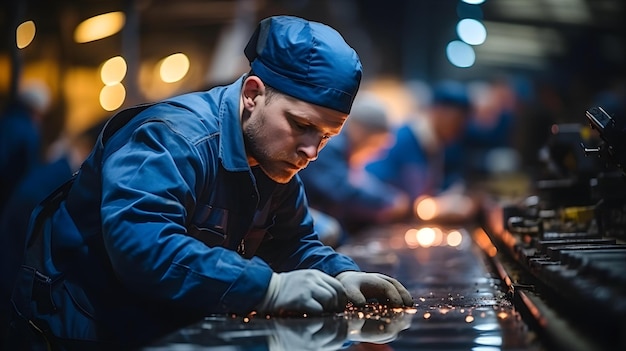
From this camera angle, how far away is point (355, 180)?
614 centimetres

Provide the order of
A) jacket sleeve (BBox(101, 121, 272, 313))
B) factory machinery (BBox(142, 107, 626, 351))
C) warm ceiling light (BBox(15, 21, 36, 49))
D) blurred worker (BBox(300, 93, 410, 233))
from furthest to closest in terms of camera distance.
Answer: warm ceiling light (BBox(15, 21, 36, 49))
blurred worker (BBox(300, 93, 410, 233))
jacket sleeve (BBox(101, 121, 272, 313))
factory machinery (BBox(142, 107, 626, 351))

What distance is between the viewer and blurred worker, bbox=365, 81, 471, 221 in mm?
6754

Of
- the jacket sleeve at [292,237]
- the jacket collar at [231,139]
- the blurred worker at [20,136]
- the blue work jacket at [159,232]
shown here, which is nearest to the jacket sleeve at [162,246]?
the blue work jacket at [159,232]

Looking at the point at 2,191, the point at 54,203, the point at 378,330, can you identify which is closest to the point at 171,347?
the point at 378,330

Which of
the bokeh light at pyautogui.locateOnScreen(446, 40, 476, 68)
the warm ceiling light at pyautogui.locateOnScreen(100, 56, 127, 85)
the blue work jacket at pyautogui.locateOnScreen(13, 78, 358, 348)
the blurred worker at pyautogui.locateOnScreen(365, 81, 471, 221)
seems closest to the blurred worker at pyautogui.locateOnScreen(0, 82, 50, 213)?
the warm ceiling light at pyautogui.locateOnScreen(100, 56, 127, 85)

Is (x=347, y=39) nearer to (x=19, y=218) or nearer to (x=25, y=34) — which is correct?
(x=25, y=34)

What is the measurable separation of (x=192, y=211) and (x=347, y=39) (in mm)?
6432

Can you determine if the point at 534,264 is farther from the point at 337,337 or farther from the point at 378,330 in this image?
the point at 337,337

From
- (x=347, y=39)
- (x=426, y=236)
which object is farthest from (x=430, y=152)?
(x=426, y=236)

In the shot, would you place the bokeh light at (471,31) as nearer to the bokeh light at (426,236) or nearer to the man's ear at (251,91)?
the bokeh light at (426,236)

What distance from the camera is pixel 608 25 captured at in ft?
26.6

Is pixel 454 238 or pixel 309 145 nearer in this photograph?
pixel 309 145

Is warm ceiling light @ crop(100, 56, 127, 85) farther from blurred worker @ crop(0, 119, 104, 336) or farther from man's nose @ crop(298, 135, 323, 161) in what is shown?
man's nose @ crop(298, 135, 323, 161)

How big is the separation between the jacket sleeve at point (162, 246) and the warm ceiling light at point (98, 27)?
5107mm
